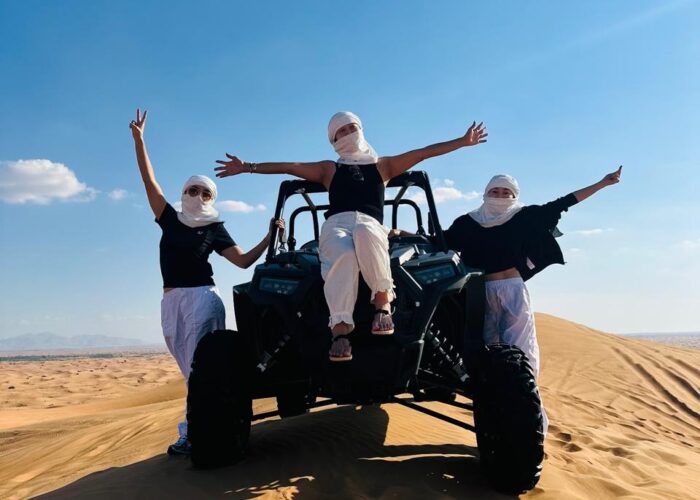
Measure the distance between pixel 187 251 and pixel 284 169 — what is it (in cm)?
123

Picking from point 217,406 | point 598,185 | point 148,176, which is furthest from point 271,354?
point 598,185

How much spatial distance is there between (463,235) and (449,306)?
1.41 meters

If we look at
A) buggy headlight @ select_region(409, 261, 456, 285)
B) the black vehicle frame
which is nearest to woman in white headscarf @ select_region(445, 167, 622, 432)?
the black vehicle frame

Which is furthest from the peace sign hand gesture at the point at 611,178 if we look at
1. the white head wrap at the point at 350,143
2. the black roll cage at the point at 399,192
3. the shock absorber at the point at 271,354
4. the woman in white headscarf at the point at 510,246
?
the shock absorber at the point at 271,354

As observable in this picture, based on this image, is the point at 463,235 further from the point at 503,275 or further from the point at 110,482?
the point at 110,482

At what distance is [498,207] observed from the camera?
5.11 meters

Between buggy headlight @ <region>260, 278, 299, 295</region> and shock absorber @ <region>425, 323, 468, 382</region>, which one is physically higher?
buggy headlight @ <region>260, 278, 299, 295</region>

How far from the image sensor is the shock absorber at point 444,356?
11.3 feet

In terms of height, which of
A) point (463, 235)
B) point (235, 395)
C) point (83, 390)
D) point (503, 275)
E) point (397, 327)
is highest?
point (463, 235)

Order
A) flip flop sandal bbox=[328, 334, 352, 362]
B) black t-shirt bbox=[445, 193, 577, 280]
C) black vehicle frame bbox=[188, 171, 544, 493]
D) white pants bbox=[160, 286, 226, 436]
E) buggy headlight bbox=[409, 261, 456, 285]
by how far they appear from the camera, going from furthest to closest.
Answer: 1. black t-shirt bbox=[445, 193, 577, 280]
2. white pants bbox=[160, 286, 226, 436]
3. buggy headlight bbox=[409, 261, 456, 285]
4. black vehicle frame bbox=[188, 171, 544, 493]
5. flip flop sandal bbox=[328, 334, 352, 362]

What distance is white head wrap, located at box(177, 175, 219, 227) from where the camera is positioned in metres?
4.68

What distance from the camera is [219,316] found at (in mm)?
4598

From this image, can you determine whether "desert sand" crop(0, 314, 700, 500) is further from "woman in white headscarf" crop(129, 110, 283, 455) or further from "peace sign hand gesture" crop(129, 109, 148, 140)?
"peace sign hand gesture" crop(129, 109, 148, 140)

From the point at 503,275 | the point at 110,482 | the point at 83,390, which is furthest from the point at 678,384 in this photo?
the point at 83,390
